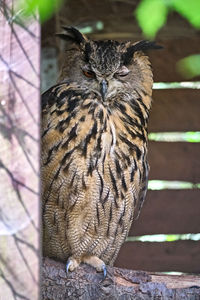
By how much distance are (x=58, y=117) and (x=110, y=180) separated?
1.09 ft

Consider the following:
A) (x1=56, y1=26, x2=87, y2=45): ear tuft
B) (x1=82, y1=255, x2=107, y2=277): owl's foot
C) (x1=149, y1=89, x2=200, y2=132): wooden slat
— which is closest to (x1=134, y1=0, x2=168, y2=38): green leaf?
(x1=82, y1=255, x2=107, y2=277): owl's foot

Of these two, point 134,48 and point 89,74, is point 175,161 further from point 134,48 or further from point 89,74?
point 89,74

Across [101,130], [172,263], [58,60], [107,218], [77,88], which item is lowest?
[172,263]

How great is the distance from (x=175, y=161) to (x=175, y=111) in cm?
27

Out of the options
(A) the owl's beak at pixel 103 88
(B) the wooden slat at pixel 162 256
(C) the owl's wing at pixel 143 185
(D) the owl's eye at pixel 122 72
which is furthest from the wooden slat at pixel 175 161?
(A) the owl's beak at pixel 103 88

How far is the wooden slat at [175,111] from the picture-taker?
12.0 ft

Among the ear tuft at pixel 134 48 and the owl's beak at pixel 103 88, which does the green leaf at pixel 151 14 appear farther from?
the ear tuft at pixel 134 48

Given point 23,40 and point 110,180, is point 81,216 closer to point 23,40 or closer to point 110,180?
point 110,180

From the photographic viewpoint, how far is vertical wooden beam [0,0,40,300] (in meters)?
1.58

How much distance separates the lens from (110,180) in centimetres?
277

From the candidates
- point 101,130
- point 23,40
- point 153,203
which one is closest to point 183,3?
point 23,40

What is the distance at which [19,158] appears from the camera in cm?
162

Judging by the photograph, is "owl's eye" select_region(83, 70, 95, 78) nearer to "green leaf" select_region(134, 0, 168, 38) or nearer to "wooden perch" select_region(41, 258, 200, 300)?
"wooden perch" select_region(41, 258, 200, 300)

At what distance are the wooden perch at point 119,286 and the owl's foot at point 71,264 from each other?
0.06 m
